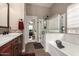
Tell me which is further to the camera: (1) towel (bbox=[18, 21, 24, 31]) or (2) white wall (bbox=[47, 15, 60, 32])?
(2) white wall (bbox=[47, 15, 60, 32])

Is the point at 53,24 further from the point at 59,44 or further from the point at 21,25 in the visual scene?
the point at 21,25

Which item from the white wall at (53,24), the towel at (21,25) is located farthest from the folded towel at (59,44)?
the towel at (21,25)

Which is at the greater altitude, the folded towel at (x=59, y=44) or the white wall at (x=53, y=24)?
the white wall at (x=53, y=24)

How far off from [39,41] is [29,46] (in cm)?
22

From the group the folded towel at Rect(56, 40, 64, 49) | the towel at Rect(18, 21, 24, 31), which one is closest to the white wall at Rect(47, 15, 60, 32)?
the folded towel at Rect(56, 40, 64, 49)

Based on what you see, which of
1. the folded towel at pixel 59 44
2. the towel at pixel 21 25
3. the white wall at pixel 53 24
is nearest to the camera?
the towel at pixel 21 25

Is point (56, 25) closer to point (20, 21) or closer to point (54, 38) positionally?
point (54, 38)

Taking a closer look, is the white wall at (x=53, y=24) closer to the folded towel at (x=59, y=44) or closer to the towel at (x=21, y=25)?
the folded towel at (x=59, y=44)

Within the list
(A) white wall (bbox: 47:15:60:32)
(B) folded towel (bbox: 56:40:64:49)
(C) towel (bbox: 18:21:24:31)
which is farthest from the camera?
(A) white wall (bbox: 47:15:60:32)

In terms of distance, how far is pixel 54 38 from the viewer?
1.79 m

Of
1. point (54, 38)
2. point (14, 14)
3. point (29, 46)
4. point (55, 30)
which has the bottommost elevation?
point (29, 46)

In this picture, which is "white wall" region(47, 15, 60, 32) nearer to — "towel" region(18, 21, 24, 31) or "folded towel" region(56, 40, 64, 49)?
"folded towel" region(56, 40, 64, 49)

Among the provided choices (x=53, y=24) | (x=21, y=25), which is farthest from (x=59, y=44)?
(x=21, y=25)

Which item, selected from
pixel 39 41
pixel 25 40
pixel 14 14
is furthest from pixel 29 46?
pixel 14 14
